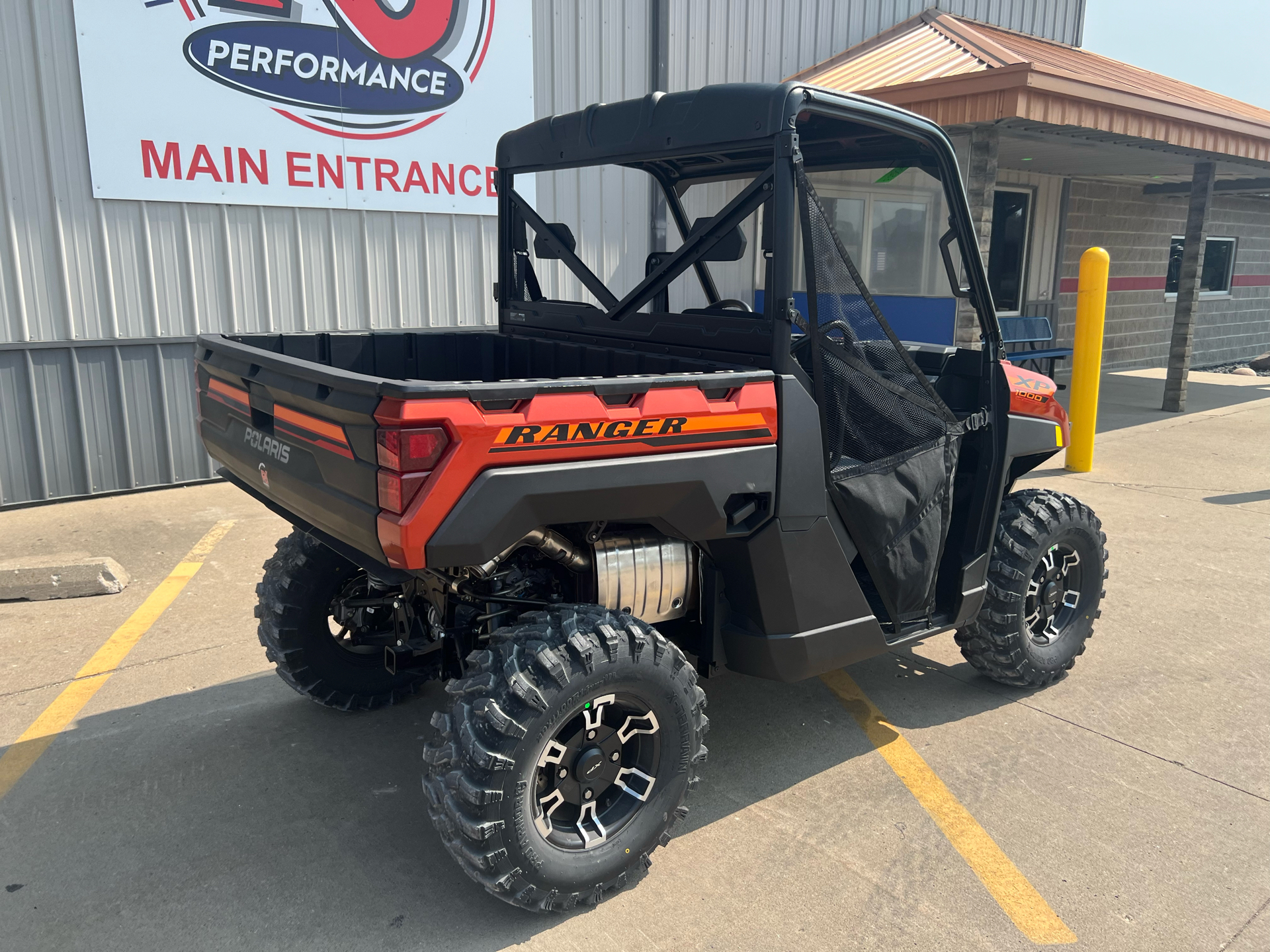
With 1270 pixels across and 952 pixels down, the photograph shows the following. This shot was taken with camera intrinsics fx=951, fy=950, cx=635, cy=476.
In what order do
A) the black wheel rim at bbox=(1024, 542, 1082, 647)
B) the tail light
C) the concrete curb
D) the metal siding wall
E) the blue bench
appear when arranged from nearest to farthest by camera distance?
the tail light
the black wheel rim at bbox=(1024, 542, 1082, 647)
the concrete curb
the metal siding wall
the blue bench

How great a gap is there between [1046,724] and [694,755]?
1.77 metres

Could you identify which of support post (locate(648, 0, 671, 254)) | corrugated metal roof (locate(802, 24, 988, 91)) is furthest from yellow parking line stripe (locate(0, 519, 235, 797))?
corrugated metal roof (locate(802, 24, 988, 91))

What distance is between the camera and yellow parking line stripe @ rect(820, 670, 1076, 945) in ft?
8.73

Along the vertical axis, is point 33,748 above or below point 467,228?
below

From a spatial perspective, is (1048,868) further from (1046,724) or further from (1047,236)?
(1047,236)

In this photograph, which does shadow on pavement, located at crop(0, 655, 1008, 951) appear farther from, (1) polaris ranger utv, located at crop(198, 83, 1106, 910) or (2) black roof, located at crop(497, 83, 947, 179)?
(2) black roof, located at crop(497, 83, 947, 179)

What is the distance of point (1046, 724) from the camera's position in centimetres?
382

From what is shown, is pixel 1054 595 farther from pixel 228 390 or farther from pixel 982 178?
pixel 982 178

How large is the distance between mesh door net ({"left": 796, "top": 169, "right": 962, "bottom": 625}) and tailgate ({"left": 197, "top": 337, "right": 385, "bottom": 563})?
1.41m

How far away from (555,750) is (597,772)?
17cm

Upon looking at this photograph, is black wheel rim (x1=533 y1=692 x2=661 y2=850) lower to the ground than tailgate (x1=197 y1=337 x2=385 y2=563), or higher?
lower

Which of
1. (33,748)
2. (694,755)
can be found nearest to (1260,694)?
(694,755)

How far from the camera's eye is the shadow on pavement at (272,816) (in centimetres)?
263

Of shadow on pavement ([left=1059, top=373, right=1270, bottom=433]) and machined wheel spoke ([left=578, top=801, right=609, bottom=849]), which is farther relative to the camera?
shadow on pavement ([left=1059, top=373, right=1270, bottom=433])
